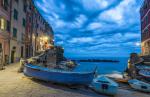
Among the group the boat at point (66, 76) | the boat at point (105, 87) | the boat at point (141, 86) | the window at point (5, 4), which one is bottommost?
the boat at point (141, 86)

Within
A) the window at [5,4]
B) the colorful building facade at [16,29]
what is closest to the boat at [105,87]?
the colorful building facade at [16,29]

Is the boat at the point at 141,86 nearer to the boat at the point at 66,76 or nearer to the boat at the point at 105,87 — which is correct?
the boat at the point at 105,87

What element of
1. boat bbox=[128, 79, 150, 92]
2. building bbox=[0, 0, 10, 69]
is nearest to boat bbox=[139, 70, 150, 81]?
boat bbox=[128, 79, 150, 92]

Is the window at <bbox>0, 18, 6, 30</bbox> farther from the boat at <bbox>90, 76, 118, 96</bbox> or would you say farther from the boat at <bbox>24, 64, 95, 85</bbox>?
the boat at <bbox>90, 76, 118, 96</bbox>

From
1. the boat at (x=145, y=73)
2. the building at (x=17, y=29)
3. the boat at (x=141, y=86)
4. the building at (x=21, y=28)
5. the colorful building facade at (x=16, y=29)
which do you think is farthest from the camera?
the building at (x=21, y=28)

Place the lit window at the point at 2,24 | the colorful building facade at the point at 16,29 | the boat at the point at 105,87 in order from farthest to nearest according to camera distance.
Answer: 1. the colorful building facade at the point at 16,29
2. the lit window at the point at 2,24
3. the boat at the point at 105,87

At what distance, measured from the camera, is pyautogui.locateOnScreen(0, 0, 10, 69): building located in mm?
26266

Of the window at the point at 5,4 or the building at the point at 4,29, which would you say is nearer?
the building at the point at 4,29

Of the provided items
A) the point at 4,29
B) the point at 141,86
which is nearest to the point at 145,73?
the point at 141,86

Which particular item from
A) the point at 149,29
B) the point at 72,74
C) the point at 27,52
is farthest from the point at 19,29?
the point at 149,29

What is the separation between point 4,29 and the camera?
27438mm

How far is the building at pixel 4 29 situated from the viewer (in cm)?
2627

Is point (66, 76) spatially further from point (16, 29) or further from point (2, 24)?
point (16, 29)

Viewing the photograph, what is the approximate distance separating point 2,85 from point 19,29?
22500 mm
